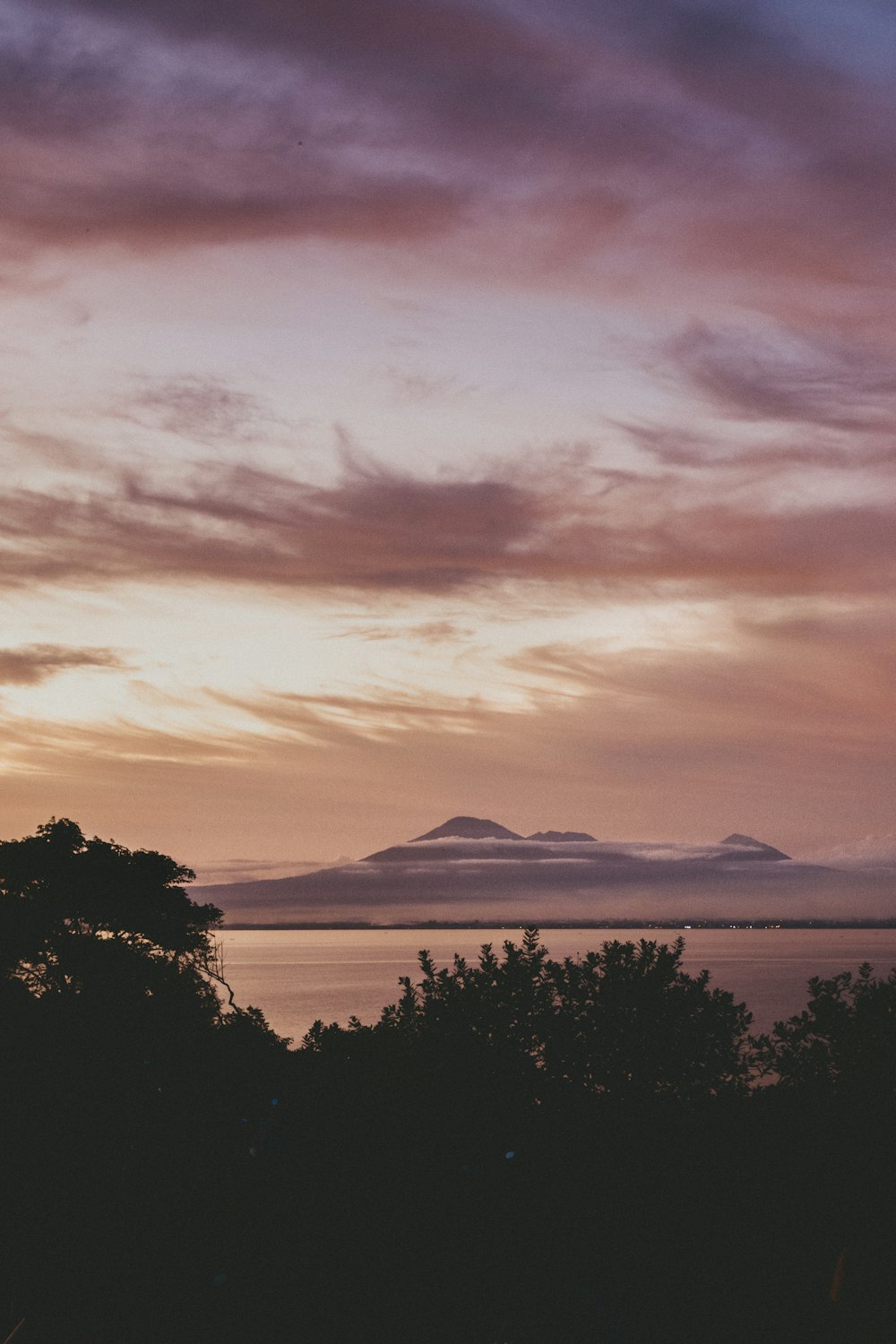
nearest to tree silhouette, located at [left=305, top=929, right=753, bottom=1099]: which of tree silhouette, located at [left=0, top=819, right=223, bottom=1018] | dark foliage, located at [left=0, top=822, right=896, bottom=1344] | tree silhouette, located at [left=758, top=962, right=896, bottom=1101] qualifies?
dark foliage, located at [left=0, top=822, right=896, bottom=1344]

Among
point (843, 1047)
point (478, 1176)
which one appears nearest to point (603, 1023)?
point (843, 1047)

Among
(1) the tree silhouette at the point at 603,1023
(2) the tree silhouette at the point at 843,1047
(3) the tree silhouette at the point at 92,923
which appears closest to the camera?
(2) the tree silhouette at the point at 843,1047

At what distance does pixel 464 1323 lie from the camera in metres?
19.9

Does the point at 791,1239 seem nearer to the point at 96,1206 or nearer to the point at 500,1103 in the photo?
the point at 500,1103

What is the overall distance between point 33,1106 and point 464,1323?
11.7 metres

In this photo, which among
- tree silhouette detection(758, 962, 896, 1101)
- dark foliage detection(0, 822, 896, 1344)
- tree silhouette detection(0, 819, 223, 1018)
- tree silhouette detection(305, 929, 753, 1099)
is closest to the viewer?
dark foliage detection(0, 822, 896, 1344)

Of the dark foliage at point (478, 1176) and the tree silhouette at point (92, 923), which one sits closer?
the dark foliage at point (478, 1176)

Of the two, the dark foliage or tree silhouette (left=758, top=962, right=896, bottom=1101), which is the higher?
tree silhouette (left=758, top=962, right=896, bottom=1101)

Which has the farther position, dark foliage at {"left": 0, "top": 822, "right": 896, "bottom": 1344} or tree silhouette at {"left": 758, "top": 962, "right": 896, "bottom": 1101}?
tree silhouette at {"left": 758, "top": 962, "right": 896, "bottom": 1101}

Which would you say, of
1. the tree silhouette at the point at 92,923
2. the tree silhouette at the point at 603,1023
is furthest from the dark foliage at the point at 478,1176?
the tree silhouette at the point at 92,923

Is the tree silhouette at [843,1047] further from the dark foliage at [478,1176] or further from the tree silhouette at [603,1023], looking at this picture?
the tree silhouette at [603,1023]

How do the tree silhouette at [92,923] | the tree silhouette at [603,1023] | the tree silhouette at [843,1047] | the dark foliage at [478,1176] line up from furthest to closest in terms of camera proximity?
1. the tree silhouette at [92,923]
2. the tree silhouette at [603,1023]
3. the tree silhouette at [843,1047]
4. the dark foliage at [478,1176]

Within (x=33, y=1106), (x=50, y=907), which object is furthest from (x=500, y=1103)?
(x=50, y=907)

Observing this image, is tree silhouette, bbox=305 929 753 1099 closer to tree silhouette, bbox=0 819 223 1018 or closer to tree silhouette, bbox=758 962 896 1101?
tree silhouette, bbox=758 962 896 1101
